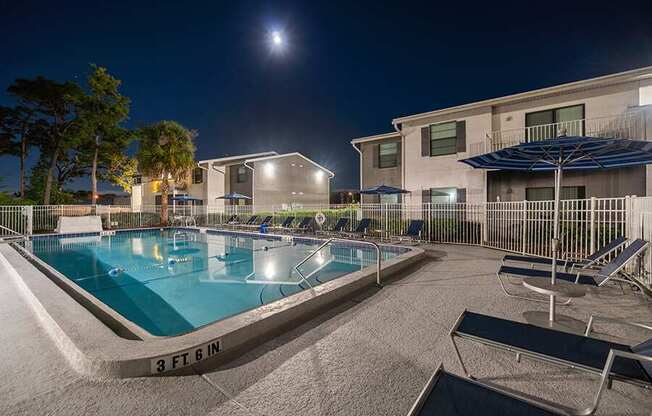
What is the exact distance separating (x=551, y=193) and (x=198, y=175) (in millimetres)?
25847

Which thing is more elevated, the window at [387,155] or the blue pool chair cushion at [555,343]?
the window at [387,155]

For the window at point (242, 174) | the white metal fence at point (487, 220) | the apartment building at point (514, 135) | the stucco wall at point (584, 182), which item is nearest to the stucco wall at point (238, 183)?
the window at point (242, 174)

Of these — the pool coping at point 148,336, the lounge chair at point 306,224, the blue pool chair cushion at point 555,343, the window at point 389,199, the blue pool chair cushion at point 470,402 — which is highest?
the window at point 389,199

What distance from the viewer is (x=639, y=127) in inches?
388

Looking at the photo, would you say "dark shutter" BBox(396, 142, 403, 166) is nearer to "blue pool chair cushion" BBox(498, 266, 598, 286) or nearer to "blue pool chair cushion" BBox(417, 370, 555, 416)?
"blue pool chair cushion" BBox(498, 266, 598, 286)

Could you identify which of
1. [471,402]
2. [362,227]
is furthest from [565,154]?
[362,227]

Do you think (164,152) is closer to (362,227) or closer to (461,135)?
(362,227)

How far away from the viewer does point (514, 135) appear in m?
12.2

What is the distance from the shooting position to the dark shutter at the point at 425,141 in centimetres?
1394

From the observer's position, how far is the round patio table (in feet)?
10.4

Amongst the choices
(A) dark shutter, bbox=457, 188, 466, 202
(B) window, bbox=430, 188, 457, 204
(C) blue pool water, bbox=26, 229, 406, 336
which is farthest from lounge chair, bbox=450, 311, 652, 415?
(B) window, bbox=430, 188, 457, 204

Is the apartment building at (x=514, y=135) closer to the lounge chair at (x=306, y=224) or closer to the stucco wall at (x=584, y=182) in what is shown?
the stucco wall at (x=584, y=182)

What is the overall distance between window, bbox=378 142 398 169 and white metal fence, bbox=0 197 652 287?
3.45 m

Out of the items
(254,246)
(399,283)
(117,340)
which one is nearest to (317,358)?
(117,340)
